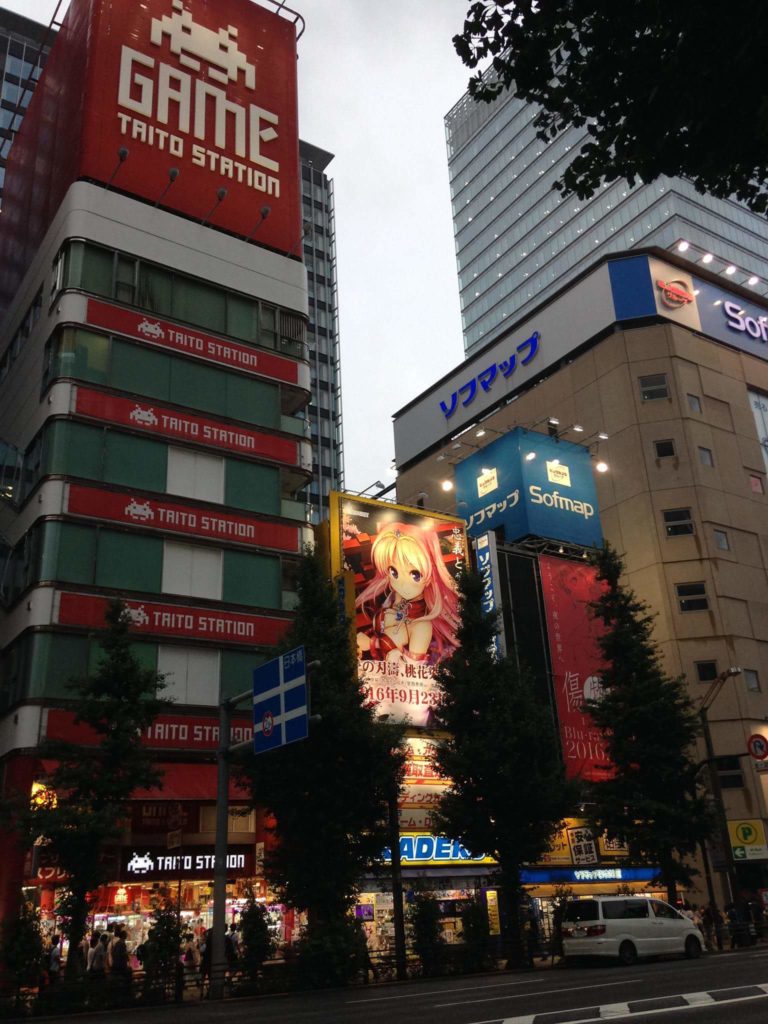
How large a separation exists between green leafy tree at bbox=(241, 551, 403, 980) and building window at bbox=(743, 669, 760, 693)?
25.1 meters

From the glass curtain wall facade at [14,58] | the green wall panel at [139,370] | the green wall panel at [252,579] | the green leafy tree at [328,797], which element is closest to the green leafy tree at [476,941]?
the green leafy tree at [328,797]

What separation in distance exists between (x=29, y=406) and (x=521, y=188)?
107 meters

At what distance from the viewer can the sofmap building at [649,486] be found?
41.5m

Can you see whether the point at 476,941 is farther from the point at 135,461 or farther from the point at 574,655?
the point at 574,655

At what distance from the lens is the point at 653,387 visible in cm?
5031

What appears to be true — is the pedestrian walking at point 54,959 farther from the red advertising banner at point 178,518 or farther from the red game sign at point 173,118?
the red game sign at point 173,118

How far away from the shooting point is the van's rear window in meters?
23.1

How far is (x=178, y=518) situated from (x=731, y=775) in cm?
2828

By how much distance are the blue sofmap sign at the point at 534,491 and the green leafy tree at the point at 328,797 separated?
22152 mm

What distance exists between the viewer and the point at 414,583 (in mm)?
37219

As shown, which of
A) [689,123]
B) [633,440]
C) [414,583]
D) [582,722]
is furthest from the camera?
[633,440]

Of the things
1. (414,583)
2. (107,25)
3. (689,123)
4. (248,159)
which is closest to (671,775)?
(414,583)

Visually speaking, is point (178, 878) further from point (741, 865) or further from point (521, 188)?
point (521, 188)

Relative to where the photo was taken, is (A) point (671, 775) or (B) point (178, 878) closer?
(B) point (178, 878)
